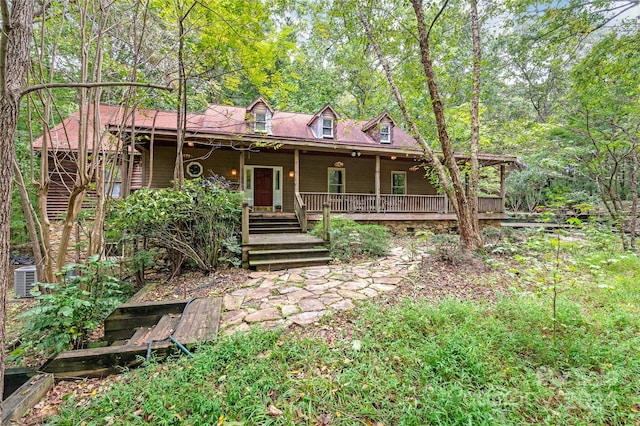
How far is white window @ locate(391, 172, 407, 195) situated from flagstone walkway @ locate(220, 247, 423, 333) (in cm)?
749

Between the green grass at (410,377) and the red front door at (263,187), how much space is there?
8726 mm

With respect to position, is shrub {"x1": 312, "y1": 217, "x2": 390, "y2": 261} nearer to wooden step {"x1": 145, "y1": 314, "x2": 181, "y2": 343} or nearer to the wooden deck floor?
the wooden deck floor

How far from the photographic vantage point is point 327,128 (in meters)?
11.9

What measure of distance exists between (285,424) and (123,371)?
1.72m

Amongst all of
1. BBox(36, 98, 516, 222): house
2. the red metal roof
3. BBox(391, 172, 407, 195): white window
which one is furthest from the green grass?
BBox(391, 172, 407, 195): white window

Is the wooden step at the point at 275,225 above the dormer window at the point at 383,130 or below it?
below

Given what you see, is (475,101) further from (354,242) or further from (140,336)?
(140,336)

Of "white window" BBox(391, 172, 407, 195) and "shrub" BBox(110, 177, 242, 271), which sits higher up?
"white window" BBox(391, 172, 407, 195)

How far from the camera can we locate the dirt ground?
2.19 metres

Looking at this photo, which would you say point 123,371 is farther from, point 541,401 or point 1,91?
point 541,401

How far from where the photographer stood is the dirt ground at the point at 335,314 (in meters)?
2.19

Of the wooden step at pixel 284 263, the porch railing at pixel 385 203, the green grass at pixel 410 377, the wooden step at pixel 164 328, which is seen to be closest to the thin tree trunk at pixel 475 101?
the green grass at pixel 410 377

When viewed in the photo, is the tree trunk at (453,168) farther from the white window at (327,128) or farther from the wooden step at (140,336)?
the white window at (327,128)

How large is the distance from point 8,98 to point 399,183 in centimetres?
1294
